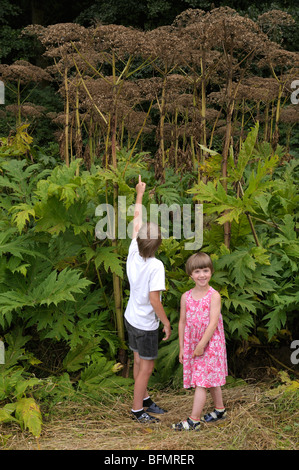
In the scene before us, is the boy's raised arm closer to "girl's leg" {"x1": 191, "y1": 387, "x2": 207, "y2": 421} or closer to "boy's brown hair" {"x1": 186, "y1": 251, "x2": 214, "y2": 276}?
"boy's brown hair" {"x1": 186, "y1": 251, "x2": 214, "y2": 276}

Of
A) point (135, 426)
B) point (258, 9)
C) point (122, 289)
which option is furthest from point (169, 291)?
point (258, 9)

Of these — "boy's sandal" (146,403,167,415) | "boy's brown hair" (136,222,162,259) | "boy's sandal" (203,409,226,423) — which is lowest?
"boy's sandal" (146,403,167,415)

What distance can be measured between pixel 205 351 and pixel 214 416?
44 cm

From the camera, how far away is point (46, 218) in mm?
4035

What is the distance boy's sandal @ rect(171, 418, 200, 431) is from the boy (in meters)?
0.21

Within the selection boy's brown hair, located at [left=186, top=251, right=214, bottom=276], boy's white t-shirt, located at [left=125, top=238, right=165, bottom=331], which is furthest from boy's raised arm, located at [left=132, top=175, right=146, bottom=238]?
boy's brown hair, located at [left=186, top=251, right=214, bottom=276]

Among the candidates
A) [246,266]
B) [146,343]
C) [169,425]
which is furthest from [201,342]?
[246,266]

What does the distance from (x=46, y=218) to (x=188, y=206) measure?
127 cm

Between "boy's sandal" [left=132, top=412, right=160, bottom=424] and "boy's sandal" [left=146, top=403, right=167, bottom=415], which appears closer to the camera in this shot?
"boy's sandal" [left=132, top=412, right=160, bottom=424]

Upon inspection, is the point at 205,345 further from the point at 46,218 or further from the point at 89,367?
the point at 46,218

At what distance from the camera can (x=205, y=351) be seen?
3498mm

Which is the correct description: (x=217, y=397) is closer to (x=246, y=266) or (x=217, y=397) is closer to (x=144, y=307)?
(x=144, y=307)

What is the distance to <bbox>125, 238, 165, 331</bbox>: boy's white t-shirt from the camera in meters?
3.47

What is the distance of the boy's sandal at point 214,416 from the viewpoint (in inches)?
139
